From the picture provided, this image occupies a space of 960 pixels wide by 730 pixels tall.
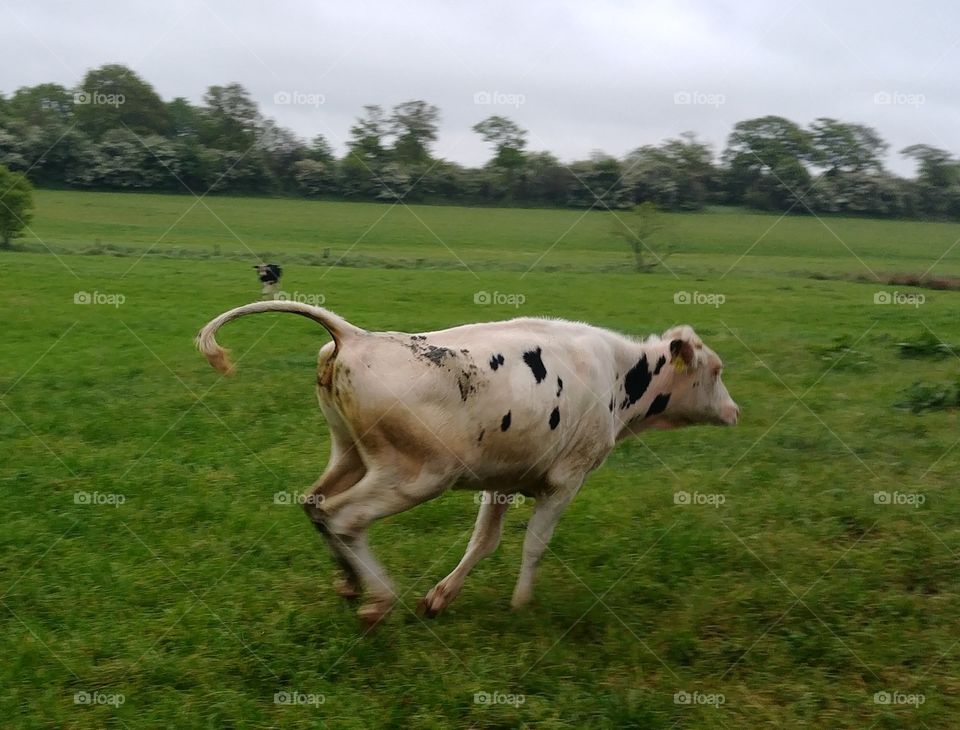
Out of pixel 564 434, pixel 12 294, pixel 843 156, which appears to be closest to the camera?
pixel 564 434

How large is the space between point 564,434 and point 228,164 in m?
25.7

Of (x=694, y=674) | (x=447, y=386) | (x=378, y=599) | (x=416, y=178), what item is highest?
(x=416, y=178)

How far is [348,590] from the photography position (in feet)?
19.7

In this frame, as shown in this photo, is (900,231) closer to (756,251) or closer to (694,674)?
(756,251)

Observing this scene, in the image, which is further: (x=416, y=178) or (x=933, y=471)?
(x=416, y=178)

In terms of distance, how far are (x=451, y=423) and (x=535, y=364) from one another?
74cm

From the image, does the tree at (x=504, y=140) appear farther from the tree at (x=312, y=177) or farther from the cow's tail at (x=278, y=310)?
the cow's tail at (x=278, y=310)

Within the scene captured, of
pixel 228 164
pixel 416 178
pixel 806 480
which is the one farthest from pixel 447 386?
pixel 228 164

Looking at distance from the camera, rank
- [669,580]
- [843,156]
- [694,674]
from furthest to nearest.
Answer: [843,156] < [669,580] < [694,674]

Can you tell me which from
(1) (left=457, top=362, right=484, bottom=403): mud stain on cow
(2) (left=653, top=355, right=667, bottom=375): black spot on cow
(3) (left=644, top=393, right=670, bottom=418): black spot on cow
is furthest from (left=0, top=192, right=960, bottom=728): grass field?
(1) (left=457, top=362, right=484, bottom=403): mud stain on cow

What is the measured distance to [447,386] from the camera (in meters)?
5.56

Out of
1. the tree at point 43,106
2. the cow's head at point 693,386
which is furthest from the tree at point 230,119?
the cow's head at point 693,386

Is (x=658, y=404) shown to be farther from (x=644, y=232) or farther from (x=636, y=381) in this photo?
(x=644, y=232)

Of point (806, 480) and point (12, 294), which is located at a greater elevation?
point (12, 294)
